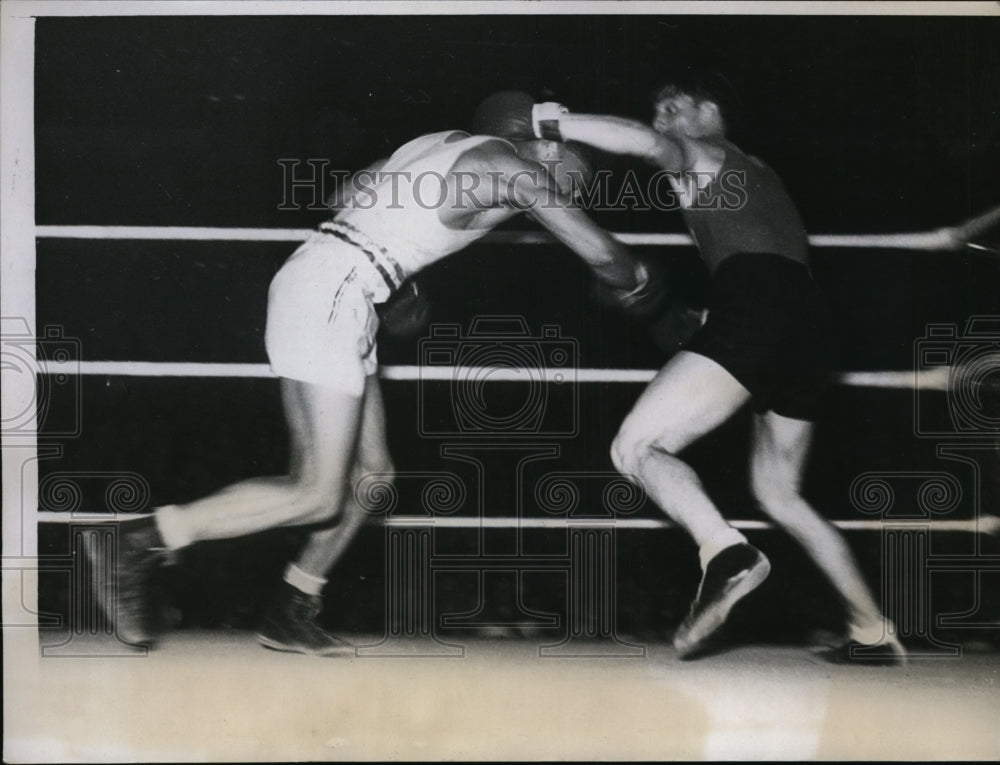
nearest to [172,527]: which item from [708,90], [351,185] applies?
[351,185]

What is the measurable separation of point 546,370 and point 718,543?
69cm

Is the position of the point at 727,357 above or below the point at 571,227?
below

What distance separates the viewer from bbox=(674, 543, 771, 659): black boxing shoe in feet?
8.36

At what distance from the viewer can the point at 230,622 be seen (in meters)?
2.58

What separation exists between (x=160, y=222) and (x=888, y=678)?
2481mm

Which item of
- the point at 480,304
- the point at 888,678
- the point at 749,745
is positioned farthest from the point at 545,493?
the point at 888,678

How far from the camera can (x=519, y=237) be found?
2.56 meters

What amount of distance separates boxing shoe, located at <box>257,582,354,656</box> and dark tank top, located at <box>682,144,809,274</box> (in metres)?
1.50

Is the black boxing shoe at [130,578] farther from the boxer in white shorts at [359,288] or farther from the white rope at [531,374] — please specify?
the white rope at [531,374]

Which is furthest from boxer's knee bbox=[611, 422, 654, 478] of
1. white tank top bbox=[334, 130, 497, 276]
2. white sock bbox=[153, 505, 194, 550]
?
white sock bbox=[153, 505, 194, 550]

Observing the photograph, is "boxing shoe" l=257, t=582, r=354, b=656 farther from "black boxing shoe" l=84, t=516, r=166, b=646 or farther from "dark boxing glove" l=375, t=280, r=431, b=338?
"dark boxing glove" l=375, t=280, r=431, b=338

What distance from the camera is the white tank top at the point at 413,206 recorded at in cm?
255

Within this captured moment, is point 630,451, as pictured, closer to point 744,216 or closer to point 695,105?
point 744,216

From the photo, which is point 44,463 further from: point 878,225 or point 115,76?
point 878,225
